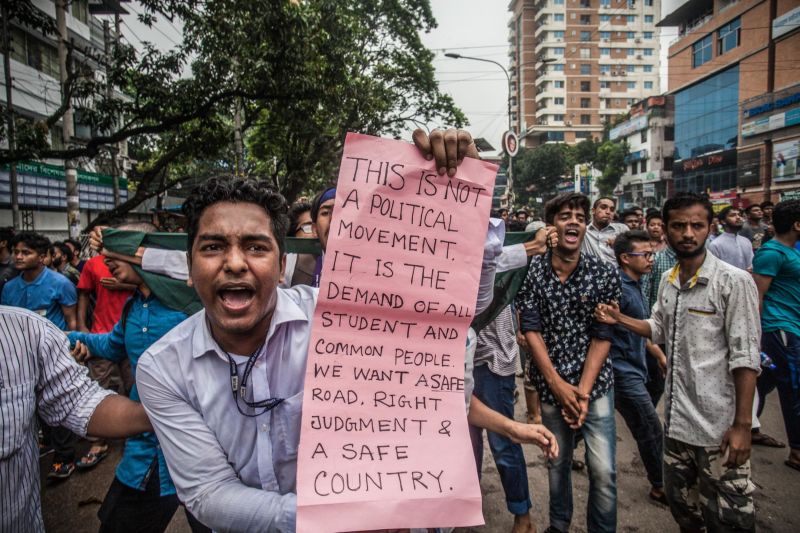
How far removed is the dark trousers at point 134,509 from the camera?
2.23 metres

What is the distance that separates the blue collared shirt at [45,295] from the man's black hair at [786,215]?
5932 mm

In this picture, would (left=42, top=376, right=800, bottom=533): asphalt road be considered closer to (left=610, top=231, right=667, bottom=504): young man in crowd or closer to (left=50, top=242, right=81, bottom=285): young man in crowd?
→ (left=610, top=231, right=667, bottom=504): young man in crowd

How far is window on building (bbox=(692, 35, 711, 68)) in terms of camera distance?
35.6 metres

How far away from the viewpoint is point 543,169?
158 feet

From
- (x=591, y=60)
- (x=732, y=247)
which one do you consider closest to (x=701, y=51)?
A: (x=591, y=60)

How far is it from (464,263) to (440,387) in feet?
1.22

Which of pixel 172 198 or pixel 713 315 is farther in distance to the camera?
pixel 172 198

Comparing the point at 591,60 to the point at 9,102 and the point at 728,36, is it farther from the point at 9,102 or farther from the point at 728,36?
the point at 9,102

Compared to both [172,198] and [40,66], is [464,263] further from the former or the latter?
[172,198]

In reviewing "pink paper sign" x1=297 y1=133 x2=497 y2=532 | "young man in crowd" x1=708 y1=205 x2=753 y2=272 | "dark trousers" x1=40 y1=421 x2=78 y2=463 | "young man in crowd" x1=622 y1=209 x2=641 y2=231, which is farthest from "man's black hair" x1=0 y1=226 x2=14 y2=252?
"young man in crowd" x1=708 y1=205 x2=753 y2=272

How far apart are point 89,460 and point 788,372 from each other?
557 cm

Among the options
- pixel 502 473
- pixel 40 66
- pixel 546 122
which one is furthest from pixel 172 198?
pixel 546 122

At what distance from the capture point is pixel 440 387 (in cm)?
137

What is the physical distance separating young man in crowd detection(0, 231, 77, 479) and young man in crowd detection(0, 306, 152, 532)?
2.81 m
